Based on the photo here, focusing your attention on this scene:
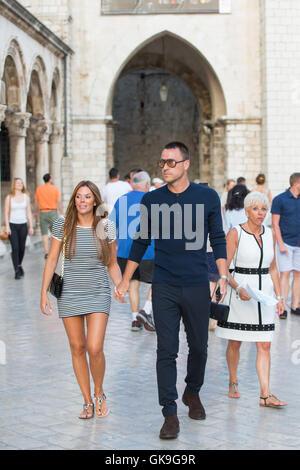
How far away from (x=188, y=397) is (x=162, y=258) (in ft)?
2.97

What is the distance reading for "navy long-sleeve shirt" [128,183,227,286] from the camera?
4715 millimetres

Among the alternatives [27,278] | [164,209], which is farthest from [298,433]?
[27,278]

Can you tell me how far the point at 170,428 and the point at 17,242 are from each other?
8.22m

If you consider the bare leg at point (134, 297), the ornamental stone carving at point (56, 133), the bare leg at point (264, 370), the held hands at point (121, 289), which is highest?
the ornamental stone carving at point (56, 133)

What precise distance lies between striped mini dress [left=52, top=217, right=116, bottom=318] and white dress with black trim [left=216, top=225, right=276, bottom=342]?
3.02 feet

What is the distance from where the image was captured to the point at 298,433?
15.1 ft

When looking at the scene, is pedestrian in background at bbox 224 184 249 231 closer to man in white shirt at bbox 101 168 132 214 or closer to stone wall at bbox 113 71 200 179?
man in white shirt at bbox 101 168 132 214

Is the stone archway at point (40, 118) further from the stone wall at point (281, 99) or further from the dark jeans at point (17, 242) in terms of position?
the dark jeans at point (17, 242)

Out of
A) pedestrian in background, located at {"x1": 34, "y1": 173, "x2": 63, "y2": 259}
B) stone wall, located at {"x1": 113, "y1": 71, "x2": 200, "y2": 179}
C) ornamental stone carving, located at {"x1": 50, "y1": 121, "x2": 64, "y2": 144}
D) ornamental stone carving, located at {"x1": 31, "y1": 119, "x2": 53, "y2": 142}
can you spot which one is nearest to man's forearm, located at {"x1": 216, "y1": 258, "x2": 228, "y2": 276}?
pedestrian in background, located at {"x1": 34, "y1": 173, "x2": 63, "y2": 259}

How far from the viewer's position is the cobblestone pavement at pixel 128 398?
176 inches

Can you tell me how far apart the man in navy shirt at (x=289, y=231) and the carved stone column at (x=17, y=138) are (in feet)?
31.3

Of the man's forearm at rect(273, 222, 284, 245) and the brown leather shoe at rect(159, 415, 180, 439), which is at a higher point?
the man's forearm at rect(273, 222, 284, 245)

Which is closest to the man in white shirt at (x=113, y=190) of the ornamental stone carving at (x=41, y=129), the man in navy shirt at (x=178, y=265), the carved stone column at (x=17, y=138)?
the carved stone column at (x=17, y=138)

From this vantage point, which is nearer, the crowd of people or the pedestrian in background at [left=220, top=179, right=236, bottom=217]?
the crowd of people
